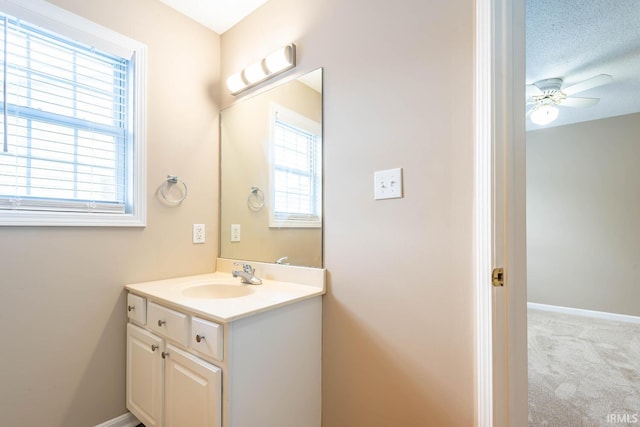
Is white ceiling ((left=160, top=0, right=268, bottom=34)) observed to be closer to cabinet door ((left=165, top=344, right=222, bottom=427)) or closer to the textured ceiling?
the textured ceiling

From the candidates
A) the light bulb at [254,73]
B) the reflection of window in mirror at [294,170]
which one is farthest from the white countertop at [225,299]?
the light bulb at [254,73]

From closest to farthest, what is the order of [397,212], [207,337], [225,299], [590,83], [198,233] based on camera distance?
[207,337], [397,212], [225,299], [198,233], [590,83]

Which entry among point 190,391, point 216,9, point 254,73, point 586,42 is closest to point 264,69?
point 254,73

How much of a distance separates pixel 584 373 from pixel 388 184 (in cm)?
226

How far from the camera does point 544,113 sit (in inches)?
105

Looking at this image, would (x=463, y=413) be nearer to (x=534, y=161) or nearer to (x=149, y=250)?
(x=149, y=250)

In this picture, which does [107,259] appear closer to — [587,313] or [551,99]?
[551,99]

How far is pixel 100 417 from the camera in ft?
4.95

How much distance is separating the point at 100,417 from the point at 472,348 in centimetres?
188

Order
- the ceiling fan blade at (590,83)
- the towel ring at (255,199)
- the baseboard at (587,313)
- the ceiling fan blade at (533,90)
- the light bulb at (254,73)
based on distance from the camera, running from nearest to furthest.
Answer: the light bulb at (254,73), the towel ring at (255,199), the ceiling fan blade at (590,83), the ceiling fan blade at (533,90), the baseboard at (587,313)

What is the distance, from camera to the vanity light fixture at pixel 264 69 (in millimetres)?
1600

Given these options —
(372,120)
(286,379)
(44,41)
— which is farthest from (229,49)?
(286,379)

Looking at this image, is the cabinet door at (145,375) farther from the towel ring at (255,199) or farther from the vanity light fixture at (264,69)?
the vanity light fixture at (264,69)

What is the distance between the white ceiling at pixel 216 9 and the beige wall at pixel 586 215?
3.96 meters
